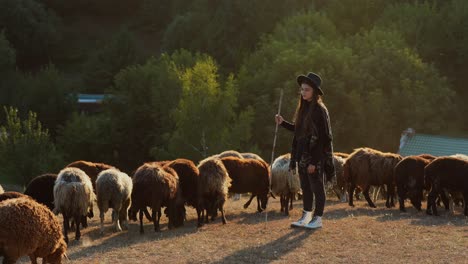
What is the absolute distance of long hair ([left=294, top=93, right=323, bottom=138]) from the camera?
12.9 meters

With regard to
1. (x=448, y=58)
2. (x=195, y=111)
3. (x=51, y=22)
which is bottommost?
(x=195, y=111)

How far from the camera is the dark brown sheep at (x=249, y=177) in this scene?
58.5 ft

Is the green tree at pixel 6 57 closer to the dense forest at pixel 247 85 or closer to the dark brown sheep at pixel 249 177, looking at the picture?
the dense forest at pixel 247 85

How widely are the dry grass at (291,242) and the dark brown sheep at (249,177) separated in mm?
1807

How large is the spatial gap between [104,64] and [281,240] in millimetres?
69072

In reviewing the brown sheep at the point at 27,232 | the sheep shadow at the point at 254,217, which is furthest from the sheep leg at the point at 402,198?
the brown sheep at the point at 27,232

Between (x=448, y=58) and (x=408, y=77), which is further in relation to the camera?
(x=448, y=58)

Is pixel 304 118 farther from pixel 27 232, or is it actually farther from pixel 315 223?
pixel 27 232

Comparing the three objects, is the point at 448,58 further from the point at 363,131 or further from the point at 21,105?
the point at 21,105

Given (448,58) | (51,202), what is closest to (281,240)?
(51,202)

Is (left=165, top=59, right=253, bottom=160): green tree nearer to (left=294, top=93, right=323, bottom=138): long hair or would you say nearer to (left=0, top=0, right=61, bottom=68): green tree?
(left=294, top=93, right=323, bottom=138): long hair

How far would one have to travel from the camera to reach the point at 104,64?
260ft

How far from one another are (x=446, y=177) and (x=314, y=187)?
4731 millimetres

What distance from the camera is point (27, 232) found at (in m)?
10.0
